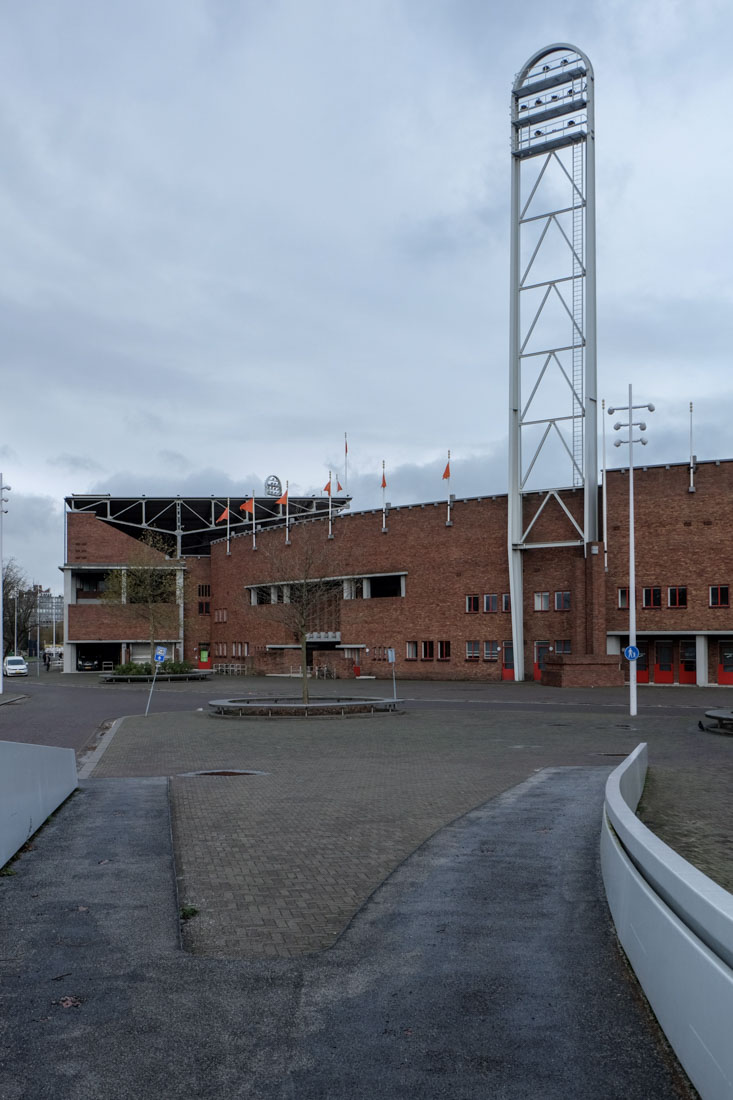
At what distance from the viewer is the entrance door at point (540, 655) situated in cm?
5009

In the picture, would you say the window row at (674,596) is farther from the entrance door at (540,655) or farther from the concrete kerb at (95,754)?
the concrete kerb at (95,754)

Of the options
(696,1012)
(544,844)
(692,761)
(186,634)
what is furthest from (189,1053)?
(186,634)

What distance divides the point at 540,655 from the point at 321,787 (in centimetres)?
3795

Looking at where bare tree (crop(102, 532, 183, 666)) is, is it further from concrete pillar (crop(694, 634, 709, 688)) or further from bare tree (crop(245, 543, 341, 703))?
concrete pillar (crop(694, 634, 709, 688))

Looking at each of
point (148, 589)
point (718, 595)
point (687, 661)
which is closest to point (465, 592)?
point (687, 661)

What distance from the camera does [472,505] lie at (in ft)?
176

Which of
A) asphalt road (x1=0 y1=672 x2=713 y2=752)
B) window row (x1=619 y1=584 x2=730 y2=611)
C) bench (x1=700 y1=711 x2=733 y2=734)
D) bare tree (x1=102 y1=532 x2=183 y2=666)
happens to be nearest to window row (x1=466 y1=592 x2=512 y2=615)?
asphalt road (x1=0 y1=672 x2=713 y2=752)

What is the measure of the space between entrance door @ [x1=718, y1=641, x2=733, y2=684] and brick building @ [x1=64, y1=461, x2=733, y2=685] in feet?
0.21

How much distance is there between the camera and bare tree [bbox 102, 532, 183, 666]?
6544 cm

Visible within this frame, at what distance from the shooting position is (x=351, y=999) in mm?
5234

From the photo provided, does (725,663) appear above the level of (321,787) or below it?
below

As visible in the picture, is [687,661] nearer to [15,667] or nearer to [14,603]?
[15,667]

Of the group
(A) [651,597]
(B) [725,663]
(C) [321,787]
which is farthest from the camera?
(A) [651,597]

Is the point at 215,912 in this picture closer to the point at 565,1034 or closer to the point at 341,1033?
the point at 341,1033
